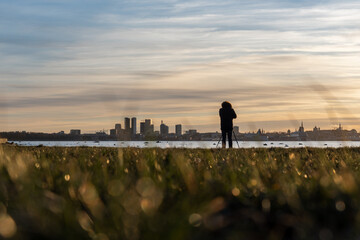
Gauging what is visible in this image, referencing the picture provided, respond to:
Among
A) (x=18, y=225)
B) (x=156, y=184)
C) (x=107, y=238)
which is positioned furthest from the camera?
(x=156, y=184)

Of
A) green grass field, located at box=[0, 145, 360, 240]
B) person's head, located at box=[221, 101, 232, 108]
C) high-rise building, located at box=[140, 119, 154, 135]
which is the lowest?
green grass field, located at box=[0, 145, 360, 240]

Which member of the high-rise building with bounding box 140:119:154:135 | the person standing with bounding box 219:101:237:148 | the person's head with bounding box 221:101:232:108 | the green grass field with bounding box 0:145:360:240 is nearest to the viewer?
the green grass field with bounding box 0:145:360:240

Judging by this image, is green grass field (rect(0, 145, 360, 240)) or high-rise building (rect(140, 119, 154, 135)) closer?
green grass field (rect(0, 145, 360, 240))

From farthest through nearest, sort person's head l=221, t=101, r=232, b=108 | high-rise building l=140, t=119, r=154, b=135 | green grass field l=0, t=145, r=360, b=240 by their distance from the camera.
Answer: person's head l=221, t=101, r=232, b=108 → high-rise building l=140, t=119, r=154, b=135 → green grass field l=0, t=145, r=360, b=240

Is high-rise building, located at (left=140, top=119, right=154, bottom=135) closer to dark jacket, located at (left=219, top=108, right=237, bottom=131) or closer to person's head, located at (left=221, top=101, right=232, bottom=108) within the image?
dark jacket, located at (left=219, top=108, right=237, bottom=131)

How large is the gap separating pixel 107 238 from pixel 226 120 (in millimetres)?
17378

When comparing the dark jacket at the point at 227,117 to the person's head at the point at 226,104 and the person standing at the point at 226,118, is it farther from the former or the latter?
the person's head at the point at 226,104

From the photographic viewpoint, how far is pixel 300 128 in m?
8.13

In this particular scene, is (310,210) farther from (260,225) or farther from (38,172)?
(38,172)

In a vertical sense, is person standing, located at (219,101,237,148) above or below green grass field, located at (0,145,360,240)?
above

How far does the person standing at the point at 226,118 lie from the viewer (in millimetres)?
19634

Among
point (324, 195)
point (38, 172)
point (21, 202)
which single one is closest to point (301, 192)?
point (324, 195)

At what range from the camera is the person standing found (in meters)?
19.6

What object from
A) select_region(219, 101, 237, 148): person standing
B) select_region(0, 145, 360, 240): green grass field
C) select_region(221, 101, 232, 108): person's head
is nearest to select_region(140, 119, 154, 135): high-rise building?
select_region(0, 145, 360, 240): green grass field
